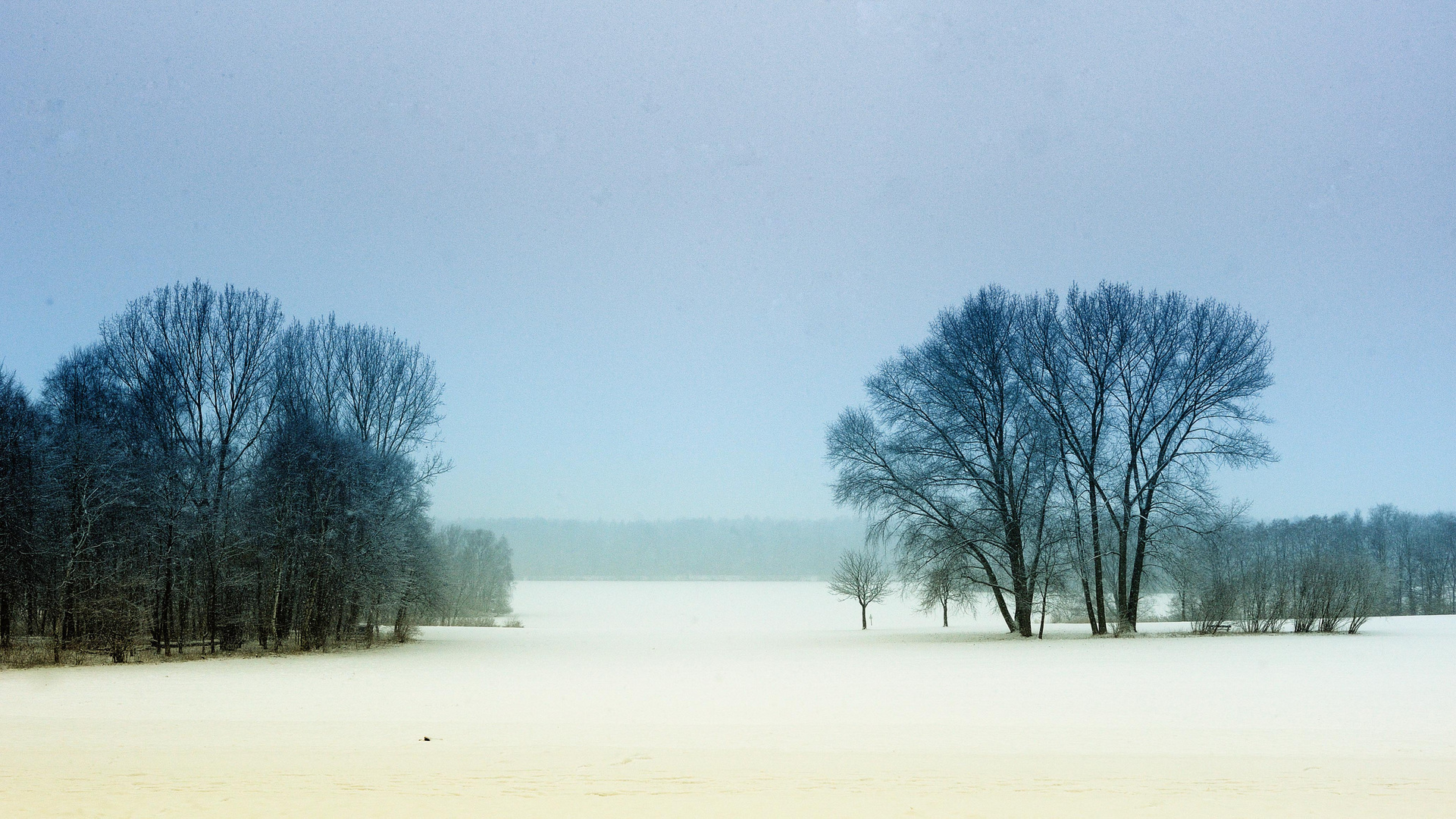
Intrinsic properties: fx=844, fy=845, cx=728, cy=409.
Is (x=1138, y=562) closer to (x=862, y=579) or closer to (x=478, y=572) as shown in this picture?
(x=862, y=579)

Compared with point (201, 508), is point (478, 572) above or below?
below

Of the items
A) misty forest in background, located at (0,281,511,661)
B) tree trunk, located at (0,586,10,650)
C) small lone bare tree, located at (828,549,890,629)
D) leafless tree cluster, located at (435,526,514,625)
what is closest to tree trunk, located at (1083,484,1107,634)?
small lone bare tree, located at (828,549,890,629)

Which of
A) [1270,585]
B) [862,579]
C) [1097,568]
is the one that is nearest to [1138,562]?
[1097,568]

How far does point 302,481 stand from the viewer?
28625 mm

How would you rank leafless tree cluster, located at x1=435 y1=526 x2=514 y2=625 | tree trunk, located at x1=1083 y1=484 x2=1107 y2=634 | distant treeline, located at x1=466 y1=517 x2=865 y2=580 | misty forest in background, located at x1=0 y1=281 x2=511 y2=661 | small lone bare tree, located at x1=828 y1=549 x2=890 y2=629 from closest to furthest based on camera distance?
misty forest in background, located at x1=0 y1=281 x2=511 y2=661, tree trunk, located at x1=1083 y1=484 x2=1107 y2=634, small lone bare tree, located at x1=828 y1=549 x2=890 y2=629, leafless tree cluster, located at x1=435 y1=526 x2=514 y2=625, distant treeline, located at x1=466 y1=517 x2=865 y2=580

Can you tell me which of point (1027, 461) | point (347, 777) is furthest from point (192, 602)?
point (1027, 461)

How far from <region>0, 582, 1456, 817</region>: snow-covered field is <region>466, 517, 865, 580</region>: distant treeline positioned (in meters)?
131

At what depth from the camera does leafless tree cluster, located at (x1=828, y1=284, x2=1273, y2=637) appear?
98.4 ft

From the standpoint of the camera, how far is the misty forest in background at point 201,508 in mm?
24266

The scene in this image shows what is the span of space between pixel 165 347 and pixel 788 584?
110312mm

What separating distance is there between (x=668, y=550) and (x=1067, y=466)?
140m

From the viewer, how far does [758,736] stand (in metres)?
12.5

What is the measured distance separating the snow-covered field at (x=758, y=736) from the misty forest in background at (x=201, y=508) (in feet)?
12.4

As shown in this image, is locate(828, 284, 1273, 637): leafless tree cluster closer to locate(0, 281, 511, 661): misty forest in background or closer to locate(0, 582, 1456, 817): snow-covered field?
locate(0, 582, 1456, 817): snow-covered field
